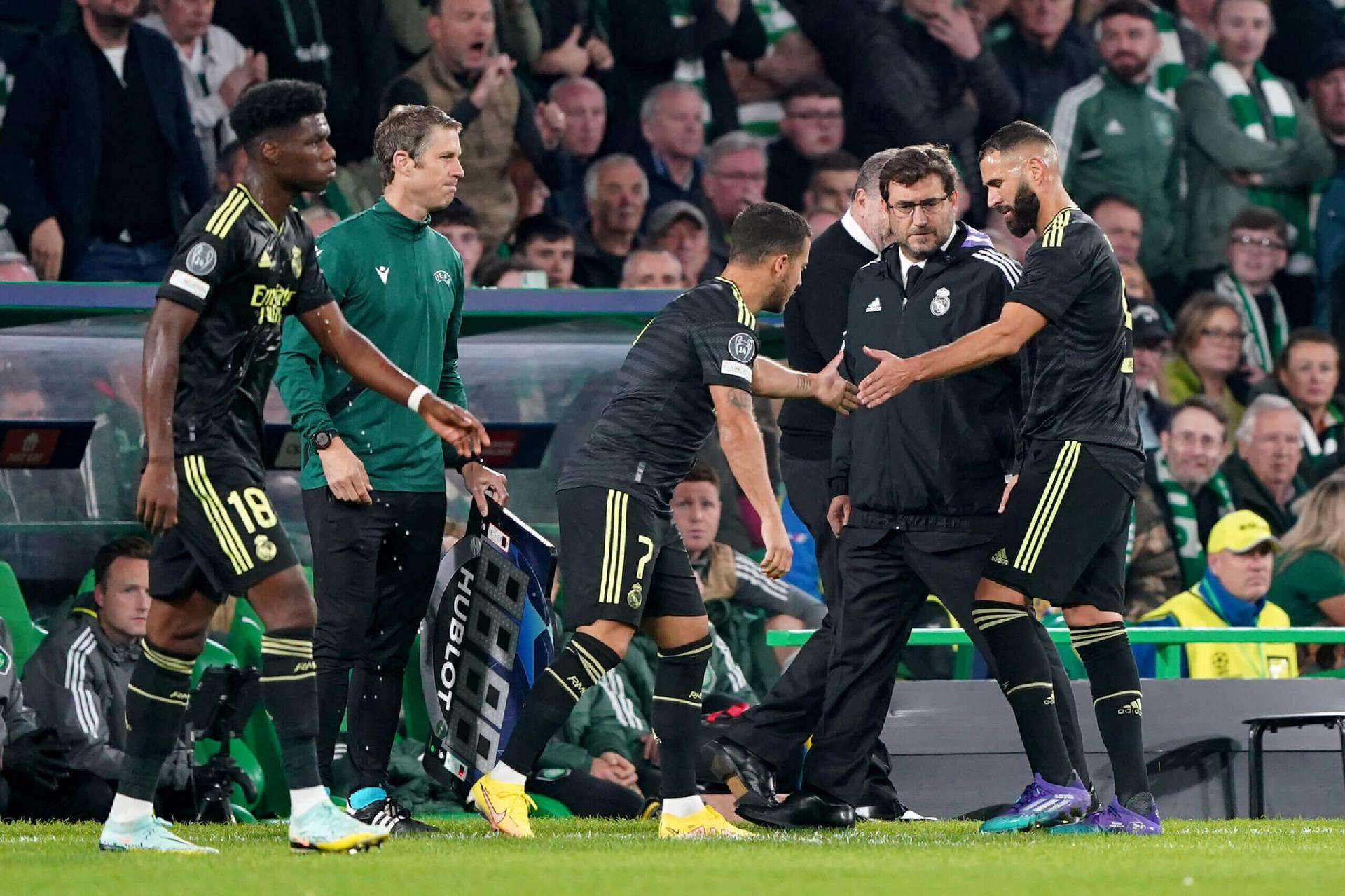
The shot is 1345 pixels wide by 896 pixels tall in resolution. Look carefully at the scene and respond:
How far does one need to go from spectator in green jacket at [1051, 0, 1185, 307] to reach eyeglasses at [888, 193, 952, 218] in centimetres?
640

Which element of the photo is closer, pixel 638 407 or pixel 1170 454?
pixel 638 407

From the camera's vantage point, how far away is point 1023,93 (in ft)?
41.5

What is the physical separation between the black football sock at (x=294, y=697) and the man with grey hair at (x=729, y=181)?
21.4 feet

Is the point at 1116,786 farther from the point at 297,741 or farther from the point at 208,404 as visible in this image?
the point at 208,404

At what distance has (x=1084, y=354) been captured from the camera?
20.4ft

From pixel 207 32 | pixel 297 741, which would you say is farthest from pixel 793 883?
pixel 207 32

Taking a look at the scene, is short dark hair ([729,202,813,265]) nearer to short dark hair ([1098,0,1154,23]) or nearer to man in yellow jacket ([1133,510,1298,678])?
man in yellow jacket ([1133,510,1298,678])

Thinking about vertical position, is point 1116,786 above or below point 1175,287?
below

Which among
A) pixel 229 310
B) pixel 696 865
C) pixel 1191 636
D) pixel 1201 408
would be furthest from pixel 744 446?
pixel 1201 408

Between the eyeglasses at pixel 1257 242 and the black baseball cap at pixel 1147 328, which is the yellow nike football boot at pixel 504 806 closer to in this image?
the black baseball cap at pixel 1147 328

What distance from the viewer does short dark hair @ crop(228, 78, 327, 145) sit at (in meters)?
5.41

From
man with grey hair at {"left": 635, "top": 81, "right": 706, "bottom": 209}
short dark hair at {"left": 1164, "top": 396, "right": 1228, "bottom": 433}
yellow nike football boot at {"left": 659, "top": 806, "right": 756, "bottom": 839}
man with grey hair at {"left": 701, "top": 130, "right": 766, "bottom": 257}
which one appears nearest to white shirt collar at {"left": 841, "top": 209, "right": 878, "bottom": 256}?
yellow nike football boot at {"left": 659, "top": 806, "right": 756, "bottom": 839}

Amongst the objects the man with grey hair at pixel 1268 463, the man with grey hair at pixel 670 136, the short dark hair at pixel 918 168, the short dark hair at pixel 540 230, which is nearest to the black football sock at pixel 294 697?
the short dark hair at pixel 918 168

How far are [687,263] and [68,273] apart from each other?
10.6ft
